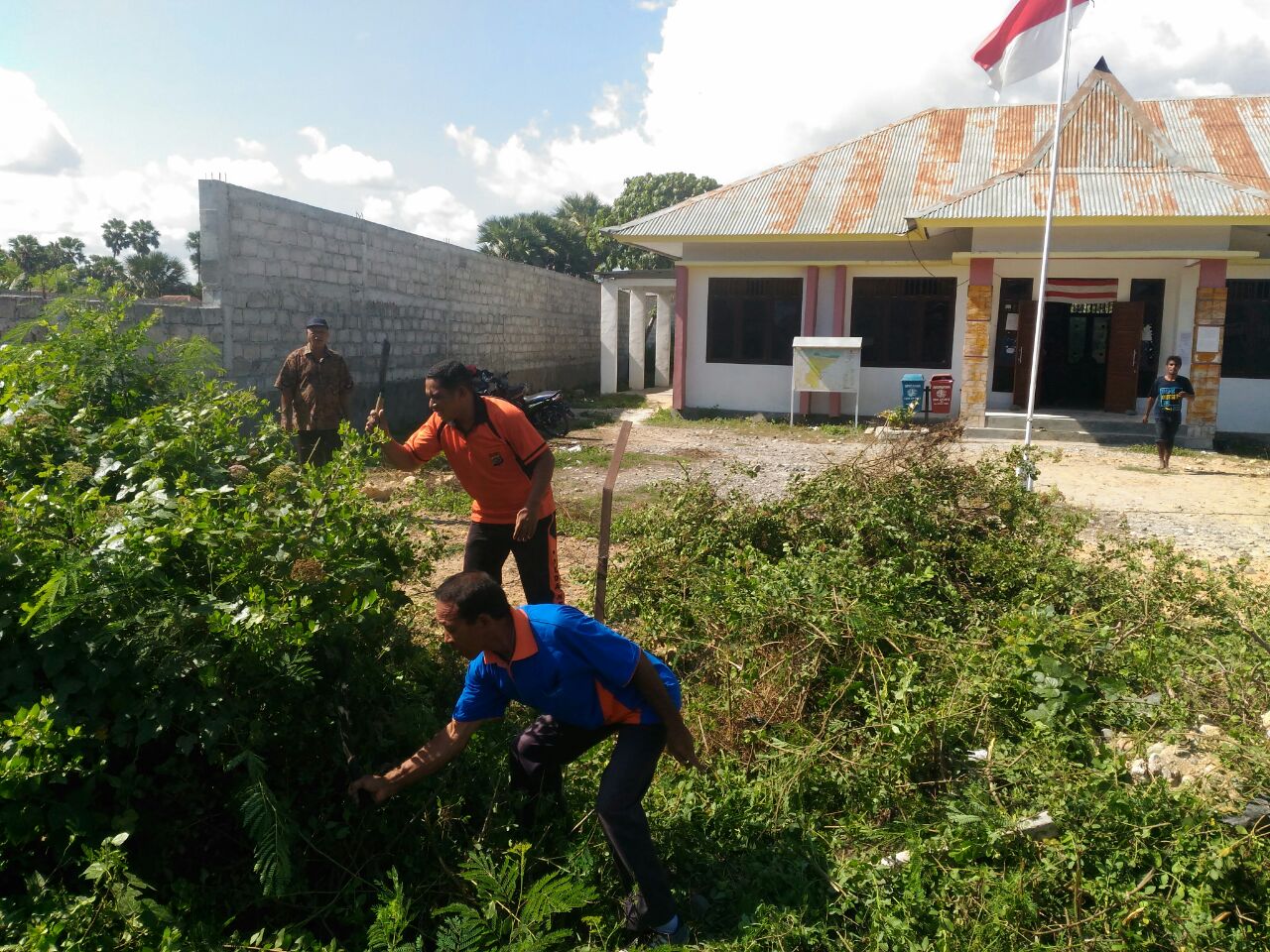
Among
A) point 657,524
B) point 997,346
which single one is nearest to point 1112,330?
point 997,346

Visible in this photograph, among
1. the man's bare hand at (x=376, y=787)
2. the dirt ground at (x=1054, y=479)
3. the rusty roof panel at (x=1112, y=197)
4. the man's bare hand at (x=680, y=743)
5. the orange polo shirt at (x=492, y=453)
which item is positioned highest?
the rusty roof panel at (x=1112, y=197)

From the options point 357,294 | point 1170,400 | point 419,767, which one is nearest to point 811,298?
point 1170,400

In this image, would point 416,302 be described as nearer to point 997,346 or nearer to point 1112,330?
point 997,346

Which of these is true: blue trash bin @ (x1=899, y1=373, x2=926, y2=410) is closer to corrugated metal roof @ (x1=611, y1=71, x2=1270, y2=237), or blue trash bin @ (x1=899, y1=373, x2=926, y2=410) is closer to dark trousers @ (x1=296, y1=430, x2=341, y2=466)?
corrugated metal roof @ (x1=611, y1=71, x2=1270, y2=237)

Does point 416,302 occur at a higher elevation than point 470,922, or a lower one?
higher

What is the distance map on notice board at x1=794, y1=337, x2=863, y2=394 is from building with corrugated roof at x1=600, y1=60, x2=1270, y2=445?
120cm

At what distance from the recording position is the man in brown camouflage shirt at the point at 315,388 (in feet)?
24.8

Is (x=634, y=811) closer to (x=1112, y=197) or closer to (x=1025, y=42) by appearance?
(x=1025, y=42)

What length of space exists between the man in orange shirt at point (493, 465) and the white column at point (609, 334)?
60.0 ft

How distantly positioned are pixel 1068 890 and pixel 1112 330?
1494 cm

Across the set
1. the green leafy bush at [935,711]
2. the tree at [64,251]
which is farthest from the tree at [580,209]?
the green leafy bush at [935,711]

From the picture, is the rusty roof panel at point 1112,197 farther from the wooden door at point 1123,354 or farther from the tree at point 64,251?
the tree at point 64,251

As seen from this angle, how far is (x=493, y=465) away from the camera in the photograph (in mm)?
4492

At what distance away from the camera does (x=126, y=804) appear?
264 cm
